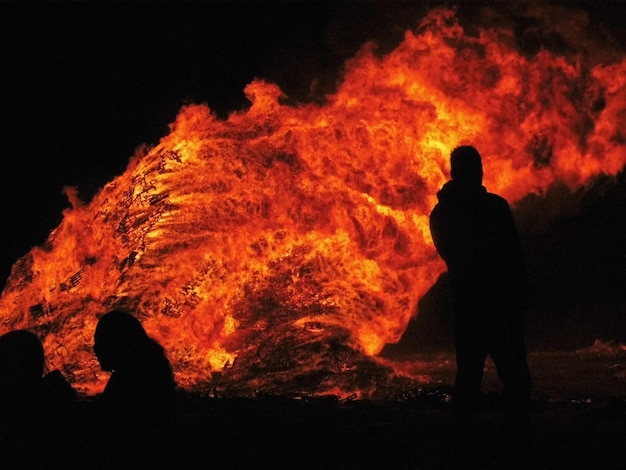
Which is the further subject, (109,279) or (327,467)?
(109,279)

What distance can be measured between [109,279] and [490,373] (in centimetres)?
587

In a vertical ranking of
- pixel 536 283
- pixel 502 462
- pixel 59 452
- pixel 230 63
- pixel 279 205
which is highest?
pixel 230 63

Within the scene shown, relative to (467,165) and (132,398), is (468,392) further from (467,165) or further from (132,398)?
(132,398)

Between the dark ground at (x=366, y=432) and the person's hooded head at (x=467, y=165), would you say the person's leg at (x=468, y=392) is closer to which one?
the dark ground at (x=366, y=432)

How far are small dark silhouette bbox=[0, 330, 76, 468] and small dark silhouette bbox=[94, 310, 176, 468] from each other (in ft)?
0.82

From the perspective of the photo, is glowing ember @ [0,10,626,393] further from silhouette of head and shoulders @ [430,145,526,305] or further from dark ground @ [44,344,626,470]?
silhouette of head and shoulders @ [430,145,526,305]

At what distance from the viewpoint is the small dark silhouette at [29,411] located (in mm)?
3291

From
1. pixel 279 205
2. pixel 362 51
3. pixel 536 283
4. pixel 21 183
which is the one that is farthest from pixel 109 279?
pixel 536 283

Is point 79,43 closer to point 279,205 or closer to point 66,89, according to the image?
point 66,89

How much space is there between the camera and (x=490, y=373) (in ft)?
28.4

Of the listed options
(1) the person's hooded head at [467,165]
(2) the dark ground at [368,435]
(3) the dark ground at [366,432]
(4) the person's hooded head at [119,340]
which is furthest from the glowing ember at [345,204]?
(4) the person's hooded head at [119,340]

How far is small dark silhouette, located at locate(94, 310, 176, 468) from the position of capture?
3.13m

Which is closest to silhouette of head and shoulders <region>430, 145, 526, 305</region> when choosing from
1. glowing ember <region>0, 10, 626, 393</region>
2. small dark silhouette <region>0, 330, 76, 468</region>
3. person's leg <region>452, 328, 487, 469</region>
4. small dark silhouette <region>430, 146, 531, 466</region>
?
small dark silhouette <region>430, 146, 531, 466</region>

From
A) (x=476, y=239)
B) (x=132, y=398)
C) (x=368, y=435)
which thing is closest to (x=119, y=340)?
(x=132, y=398)
